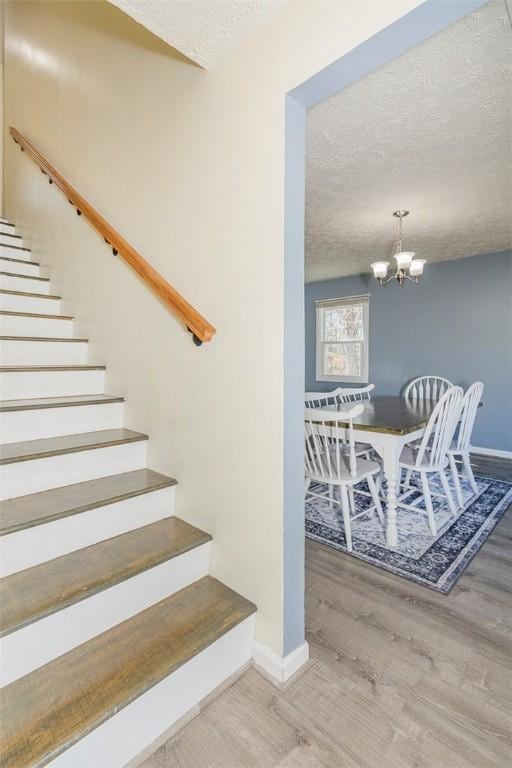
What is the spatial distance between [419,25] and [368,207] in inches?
87.0

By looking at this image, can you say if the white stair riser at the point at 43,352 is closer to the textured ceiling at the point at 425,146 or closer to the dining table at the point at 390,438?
the dining table at the point at 390,438

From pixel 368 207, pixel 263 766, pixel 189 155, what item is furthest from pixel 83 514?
pixel 368 207

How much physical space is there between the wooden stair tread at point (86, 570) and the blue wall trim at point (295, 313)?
40cm

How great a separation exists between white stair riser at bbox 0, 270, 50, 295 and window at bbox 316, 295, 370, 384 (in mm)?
4149

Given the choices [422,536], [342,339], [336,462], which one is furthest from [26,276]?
[342,339]

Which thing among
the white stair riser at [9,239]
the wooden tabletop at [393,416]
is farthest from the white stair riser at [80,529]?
the white stair riser at [9,239]

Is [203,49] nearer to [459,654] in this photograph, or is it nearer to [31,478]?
[31,478]

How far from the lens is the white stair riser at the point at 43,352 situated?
2096 millimetres

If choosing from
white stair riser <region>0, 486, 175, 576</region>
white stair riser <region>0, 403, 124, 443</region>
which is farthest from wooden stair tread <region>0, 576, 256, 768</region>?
white stair riser <region>0, 403, 124, 443</region>

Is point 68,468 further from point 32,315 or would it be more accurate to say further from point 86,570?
point 32,315

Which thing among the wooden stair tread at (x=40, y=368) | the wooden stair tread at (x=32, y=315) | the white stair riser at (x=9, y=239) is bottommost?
the wooden stair tread at (x=40, y=368)

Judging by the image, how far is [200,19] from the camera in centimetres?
124

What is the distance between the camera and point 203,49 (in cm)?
138

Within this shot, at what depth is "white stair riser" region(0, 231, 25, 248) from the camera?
126 inches
